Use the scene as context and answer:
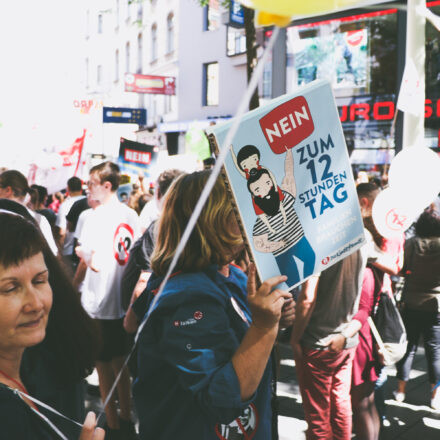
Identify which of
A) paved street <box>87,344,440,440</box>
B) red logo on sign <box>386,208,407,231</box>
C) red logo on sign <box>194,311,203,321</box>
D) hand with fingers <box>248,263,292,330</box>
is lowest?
paved street <box>87,344,440,440</box>

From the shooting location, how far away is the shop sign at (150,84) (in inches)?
708

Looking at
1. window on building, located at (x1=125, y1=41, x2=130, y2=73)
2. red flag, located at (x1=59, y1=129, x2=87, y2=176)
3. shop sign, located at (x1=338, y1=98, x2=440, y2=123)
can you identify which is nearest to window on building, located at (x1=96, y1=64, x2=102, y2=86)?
window on building, located at (x1=125, y1=41, x2=130, y2=73)

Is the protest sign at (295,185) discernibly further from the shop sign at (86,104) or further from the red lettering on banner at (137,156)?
the shop sign at (86,104)

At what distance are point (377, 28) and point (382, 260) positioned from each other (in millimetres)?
10179

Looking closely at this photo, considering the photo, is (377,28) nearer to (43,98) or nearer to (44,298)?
(43,98)

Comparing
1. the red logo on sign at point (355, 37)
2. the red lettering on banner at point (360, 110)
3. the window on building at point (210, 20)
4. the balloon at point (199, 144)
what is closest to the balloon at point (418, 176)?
the balloon at point (199, 144)

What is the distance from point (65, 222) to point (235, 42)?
569 inches

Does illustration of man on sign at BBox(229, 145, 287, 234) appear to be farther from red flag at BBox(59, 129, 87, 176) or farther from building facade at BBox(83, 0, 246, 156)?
building facade at BBox(83, 0, 246, 156)

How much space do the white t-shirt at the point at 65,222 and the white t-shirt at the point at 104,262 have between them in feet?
7.03

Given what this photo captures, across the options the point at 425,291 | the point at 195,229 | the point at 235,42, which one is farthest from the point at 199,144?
the point at 235,42

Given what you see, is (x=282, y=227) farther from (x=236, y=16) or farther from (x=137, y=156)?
(x=236, y=16)

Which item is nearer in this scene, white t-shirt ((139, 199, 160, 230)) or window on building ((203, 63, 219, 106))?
white t-shirt ((139, 199, 160, 230))

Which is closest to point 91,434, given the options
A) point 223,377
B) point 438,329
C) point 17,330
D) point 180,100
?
point 17,330

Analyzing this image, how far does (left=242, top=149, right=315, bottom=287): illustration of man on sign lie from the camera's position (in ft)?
4.53
